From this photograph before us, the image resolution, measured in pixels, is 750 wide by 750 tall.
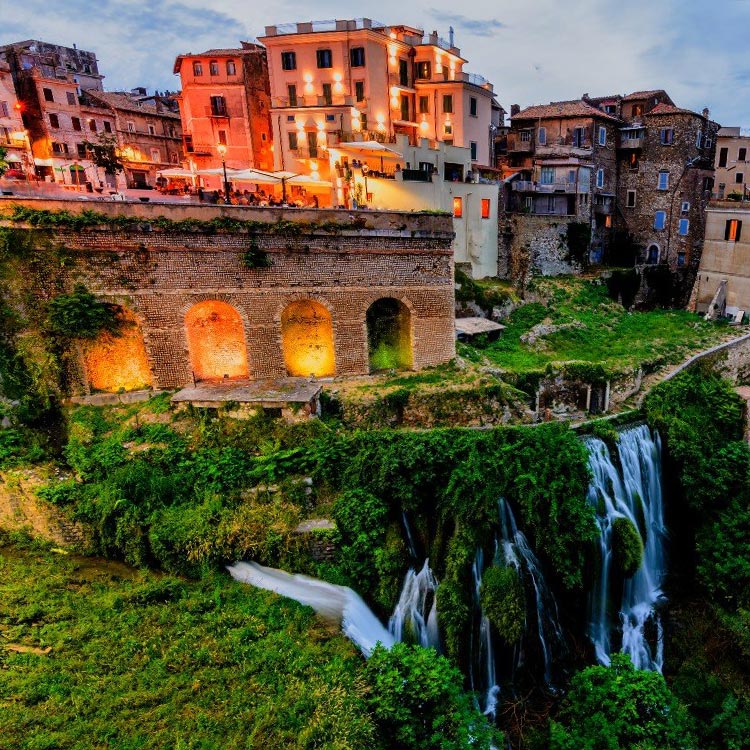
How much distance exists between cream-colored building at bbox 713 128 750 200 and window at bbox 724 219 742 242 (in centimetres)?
588

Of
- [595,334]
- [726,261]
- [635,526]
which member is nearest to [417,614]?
[635,526]

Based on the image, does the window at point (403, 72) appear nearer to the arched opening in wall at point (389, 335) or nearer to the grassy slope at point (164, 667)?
the arched opening in wall at point (389, 335)

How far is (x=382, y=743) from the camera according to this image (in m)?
9.30

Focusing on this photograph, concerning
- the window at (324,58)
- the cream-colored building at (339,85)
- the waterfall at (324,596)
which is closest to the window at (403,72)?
the cream-colored building at (339,85)

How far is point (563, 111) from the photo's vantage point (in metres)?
35.2

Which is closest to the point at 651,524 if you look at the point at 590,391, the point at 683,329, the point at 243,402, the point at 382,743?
the point at 590,391

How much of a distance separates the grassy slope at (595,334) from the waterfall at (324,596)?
1079 centimetres

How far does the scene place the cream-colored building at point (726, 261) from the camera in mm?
28766

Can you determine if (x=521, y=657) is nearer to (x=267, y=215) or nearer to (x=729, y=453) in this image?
(x=729, y=453)

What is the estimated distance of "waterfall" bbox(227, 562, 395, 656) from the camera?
11664 mm

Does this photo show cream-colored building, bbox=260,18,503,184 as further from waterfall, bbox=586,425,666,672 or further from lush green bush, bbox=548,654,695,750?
lush green bush, bbox=548,654,695,750

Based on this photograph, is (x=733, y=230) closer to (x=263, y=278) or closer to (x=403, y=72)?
(x=403, y=72)

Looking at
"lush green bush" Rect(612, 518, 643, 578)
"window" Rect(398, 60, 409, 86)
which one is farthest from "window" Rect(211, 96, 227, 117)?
"lush green bush" Rect(612, 518, 643, 578)

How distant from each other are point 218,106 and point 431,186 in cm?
1496
